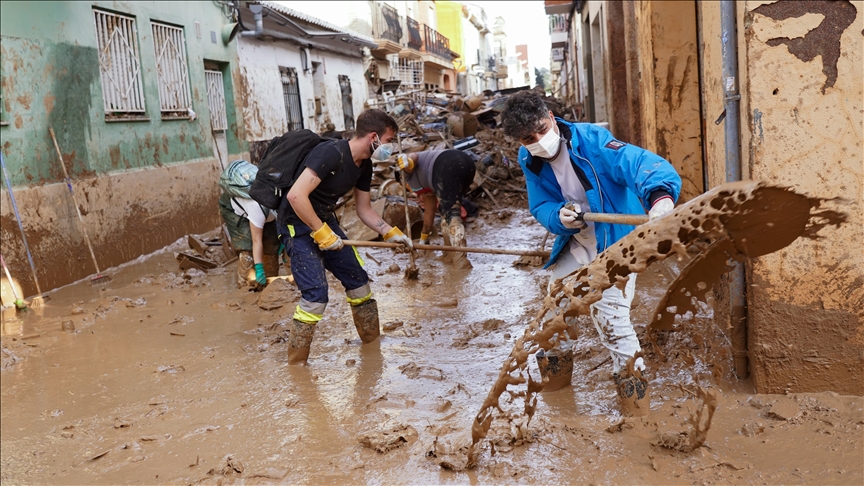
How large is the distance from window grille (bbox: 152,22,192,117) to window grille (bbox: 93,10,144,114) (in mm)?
557

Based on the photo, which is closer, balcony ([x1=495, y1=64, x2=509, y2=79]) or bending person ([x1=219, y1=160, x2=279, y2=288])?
bending person ([x1=219, y1=160, x2=279, y2=288])

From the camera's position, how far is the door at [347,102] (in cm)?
2064

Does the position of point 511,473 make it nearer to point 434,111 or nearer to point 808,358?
point 808,358

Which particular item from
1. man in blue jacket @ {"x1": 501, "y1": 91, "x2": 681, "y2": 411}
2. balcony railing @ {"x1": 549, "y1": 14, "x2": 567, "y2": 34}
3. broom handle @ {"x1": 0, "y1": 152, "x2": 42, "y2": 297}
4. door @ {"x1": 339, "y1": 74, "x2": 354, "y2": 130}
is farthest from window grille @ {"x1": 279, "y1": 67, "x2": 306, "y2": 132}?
balcony railing @ {"x1": 549, "y1": 14, "x2": 567, "y2": 34}

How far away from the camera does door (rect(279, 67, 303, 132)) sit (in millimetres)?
16294

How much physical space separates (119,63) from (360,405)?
762 cm

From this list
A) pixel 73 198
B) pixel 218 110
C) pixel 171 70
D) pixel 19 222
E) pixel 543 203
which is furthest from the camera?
pixel 218 110

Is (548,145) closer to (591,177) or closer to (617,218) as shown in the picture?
(591,177)

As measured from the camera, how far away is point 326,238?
4.67 metres

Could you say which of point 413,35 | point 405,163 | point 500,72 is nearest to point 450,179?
point 405,163

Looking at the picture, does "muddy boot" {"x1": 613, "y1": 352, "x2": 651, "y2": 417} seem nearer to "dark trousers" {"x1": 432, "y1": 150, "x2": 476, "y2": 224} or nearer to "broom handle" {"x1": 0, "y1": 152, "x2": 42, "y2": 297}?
"dark trousers" {"x1": 432, "y1": 150, "x2": 476, "y2": 224}

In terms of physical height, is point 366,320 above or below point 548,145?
below

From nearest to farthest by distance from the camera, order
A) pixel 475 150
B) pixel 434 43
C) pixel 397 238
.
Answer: pixel 397 238, pixel 475 150, pixel 434 43

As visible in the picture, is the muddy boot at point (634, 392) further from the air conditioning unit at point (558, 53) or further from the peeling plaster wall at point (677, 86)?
the air conditioning unit at point (558, 53)
